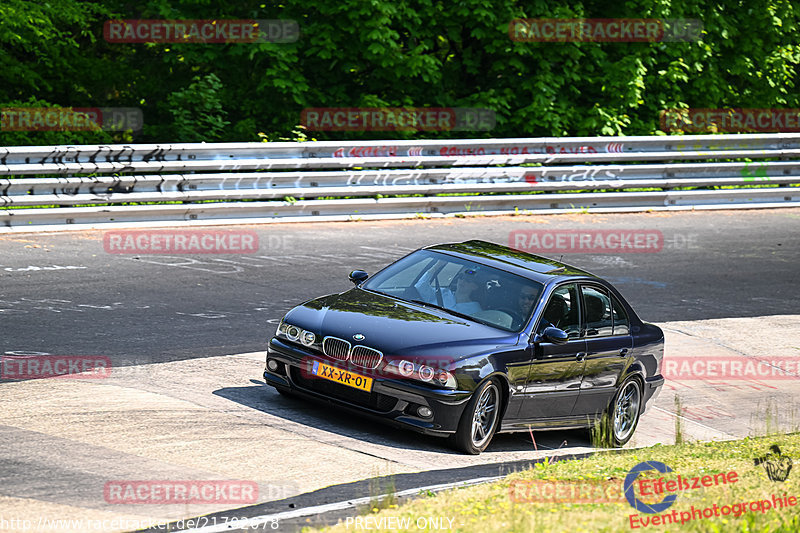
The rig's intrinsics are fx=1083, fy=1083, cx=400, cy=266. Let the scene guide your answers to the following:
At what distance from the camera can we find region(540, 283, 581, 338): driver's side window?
927 cm

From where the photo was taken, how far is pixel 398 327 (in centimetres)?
855

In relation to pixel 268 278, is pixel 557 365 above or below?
below

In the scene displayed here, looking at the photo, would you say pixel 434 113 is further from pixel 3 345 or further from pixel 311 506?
pixel 311 506

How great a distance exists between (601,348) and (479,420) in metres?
1.70

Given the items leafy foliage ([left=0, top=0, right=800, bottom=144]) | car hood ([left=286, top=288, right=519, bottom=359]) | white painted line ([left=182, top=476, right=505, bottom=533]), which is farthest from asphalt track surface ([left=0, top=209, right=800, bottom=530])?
leafy foliage ([left=0, top=0, right=800, bottom=144])

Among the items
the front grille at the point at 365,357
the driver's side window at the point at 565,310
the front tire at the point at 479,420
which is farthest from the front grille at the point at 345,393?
the driver's side window at the point at 565,310

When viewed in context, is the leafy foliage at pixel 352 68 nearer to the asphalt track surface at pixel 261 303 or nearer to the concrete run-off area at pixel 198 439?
the asphalt track surface at pixel 261 303

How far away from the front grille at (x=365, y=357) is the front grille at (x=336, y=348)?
69mm

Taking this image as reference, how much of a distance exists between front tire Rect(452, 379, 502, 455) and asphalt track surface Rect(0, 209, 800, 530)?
0.55ft

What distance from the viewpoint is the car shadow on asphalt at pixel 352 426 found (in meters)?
8.42

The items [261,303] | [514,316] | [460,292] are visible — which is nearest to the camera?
[514,316]

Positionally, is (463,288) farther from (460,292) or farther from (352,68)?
(352,68)

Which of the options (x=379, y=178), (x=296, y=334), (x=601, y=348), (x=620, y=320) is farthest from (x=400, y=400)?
(x=379, y=178)

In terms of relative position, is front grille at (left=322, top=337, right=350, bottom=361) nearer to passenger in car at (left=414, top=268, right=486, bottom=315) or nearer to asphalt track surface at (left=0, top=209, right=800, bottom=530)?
asphalt track surface at (left=0, top=209, right=800, bottom=530)
